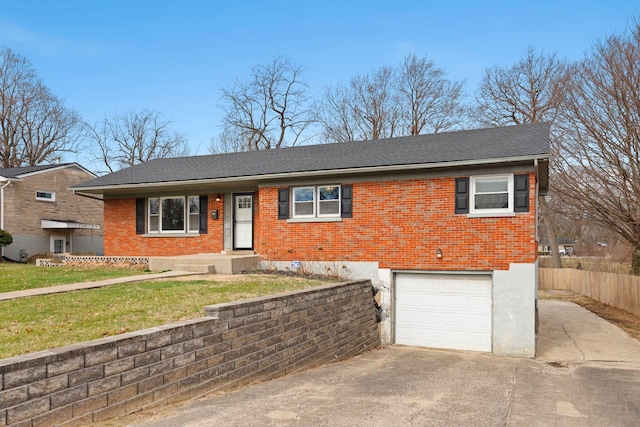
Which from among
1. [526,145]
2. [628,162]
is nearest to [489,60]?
[628,162]

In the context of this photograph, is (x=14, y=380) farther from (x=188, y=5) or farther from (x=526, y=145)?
(x=188, y=5)

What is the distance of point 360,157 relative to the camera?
49.1 feet

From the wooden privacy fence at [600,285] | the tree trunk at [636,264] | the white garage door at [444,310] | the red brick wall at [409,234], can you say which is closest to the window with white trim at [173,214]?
the red brick wall at [409,234]

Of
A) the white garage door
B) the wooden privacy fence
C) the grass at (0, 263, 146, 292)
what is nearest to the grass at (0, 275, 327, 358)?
the grass at (0, 263, 146, 292)

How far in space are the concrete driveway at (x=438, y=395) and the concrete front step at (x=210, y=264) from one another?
4.63 meters

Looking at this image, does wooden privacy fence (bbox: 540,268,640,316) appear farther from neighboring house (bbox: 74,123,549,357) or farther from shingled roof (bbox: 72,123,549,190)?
shingled roof (bbox: 72,123,549,190)

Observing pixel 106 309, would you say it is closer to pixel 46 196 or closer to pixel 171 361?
pixel 171 361

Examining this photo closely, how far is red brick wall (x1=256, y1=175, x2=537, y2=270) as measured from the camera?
12.4m

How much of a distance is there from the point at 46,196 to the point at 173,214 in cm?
1387

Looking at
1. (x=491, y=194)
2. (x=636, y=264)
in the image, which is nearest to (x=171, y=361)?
(x=491, y=194)

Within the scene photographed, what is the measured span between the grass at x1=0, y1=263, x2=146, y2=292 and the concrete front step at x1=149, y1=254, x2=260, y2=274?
1070 millimetres

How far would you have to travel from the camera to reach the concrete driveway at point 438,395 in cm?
572

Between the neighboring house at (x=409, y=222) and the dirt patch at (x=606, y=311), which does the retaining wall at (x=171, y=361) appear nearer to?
the neighboring house at (x=409, y=222)

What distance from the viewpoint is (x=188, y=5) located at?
54.4ft
